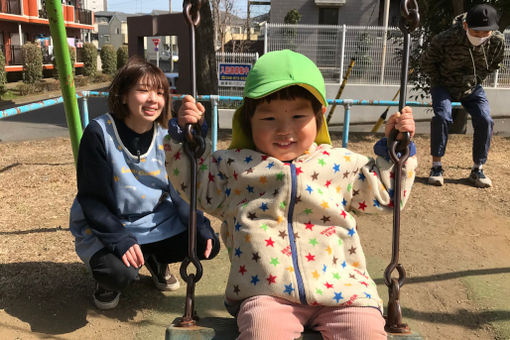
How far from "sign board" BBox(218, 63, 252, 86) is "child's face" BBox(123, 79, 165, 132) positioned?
7904 millimetres

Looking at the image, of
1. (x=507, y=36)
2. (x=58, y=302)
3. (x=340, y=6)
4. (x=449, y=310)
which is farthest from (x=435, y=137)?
(x=340, y=6)

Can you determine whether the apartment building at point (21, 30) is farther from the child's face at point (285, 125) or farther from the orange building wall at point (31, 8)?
the child's face at point (285, 125)

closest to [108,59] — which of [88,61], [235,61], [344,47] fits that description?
[88,61]

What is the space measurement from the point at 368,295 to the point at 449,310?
125 cm

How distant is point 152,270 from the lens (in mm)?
2773

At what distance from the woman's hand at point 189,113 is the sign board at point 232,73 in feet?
28.2

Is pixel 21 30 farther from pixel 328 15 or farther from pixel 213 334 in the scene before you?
pixel 213 334

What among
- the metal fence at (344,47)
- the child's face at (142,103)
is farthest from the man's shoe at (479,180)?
the metal fence at (344,47)

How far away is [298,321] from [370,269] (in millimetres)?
1638

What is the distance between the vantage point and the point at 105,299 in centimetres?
253

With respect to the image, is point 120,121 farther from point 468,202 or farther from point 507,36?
point 507,36

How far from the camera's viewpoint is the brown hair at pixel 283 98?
170cm

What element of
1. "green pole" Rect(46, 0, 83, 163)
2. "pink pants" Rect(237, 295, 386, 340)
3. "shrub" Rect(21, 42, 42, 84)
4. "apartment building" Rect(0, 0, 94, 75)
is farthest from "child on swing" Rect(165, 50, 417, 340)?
"apartment building" Rect(0, 0, 94, 75)

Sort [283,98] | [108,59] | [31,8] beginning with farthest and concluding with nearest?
[108,59] < [31,8] < [283,98]
